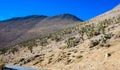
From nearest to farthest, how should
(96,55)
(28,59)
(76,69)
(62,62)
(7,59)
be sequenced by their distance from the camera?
(76,69)
(96,55)
(62,62)
(28,59)
(7,59)

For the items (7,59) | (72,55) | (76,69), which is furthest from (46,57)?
(7,59)

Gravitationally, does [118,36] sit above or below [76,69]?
above

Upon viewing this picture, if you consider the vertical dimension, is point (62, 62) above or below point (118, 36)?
below

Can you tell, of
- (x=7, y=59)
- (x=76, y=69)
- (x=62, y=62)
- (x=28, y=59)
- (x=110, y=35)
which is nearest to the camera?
(x=76, y=69)

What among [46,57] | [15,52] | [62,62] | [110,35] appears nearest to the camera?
[62,62]

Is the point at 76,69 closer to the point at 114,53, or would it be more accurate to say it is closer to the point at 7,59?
the point at 114,53

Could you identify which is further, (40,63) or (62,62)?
(40,63)

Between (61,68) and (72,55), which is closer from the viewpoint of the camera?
(61,68)

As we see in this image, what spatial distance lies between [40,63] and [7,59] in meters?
30.6

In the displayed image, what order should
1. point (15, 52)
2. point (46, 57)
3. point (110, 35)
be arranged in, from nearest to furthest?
point (110, 35) < point (46, 57) < point (15, 52)

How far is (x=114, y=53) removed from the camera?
5516 centimetres

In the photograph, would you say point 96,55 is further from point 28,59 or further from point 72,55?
point 28,59

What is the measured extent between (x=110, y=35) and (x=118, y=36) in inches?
121

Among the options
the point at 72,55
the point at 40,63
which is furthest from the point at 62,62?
the point at 40,63
